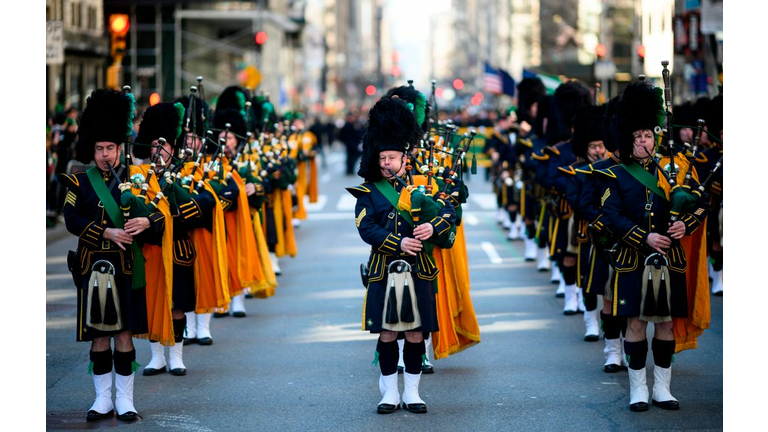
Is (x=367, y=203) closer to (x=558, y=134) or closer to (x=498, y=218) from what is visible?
(x=558, y=134)

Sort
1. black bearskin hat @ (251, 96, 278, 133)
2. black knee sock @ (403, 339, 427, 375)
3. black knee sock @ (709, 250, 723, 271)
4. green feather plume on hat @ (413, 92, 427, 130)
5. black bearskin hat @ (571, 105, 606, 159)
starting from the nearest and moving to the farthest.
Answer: black knee sock @ (403, 339, 427, 375) → green feather plume on hat @ (413, 92, 427, 130) → black bearskin hat @ (571, 105, 606, 159) → black knee sock @ (709, 250, 723, 271) → black bearskin hat @ (251, 96, 278, 133)

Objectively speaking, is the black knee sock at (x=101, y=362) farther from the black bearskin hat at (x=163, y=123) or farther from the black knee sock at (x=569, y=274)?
the black knee sock at (x=569, y=274)

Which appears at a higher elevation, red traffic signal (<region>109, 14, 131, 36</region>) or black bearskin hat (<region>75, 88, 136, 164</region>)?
red traffic signal (<region>109, 14, 131, 36</region>)

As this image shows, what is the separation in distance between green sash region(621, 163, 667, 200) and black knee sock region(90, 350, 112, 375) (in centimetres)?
342

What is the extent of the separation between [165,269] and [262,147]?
517 cm

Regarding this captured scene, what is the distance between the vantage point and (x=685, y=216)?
7.86m

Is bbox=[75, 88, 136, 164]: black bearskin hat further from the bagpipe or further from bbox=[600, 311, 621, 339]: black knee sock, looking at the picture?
bbox=[600, 311, 621, 339]: black knee sock

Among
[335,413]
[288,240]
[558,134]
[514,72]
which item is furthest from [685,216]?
[514,72]

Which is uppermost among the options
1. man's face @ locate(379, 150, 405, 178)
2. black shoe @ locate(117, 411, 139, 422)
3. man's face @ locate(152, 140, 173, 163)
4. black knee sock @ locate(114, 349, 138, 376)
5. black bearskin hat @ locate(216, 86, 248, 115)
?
black bearskin hat @ locate(216, 86, 248, 115)

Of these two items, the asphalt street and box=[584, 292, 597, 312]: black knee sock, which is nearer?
the asphalt street

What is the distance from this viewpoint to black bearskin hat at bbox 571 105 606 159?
10438 mm

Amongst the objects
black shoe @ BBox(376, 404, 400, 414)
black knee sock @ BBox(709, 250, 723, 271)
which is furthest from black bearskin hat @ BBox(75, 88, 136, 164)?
black knee sock @ BBox(709, 250, 723, 271)

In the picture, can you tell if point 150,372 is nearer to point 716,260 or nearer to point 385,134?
point 385,134

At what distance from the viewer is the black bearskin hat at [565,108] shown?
39.2 feet
